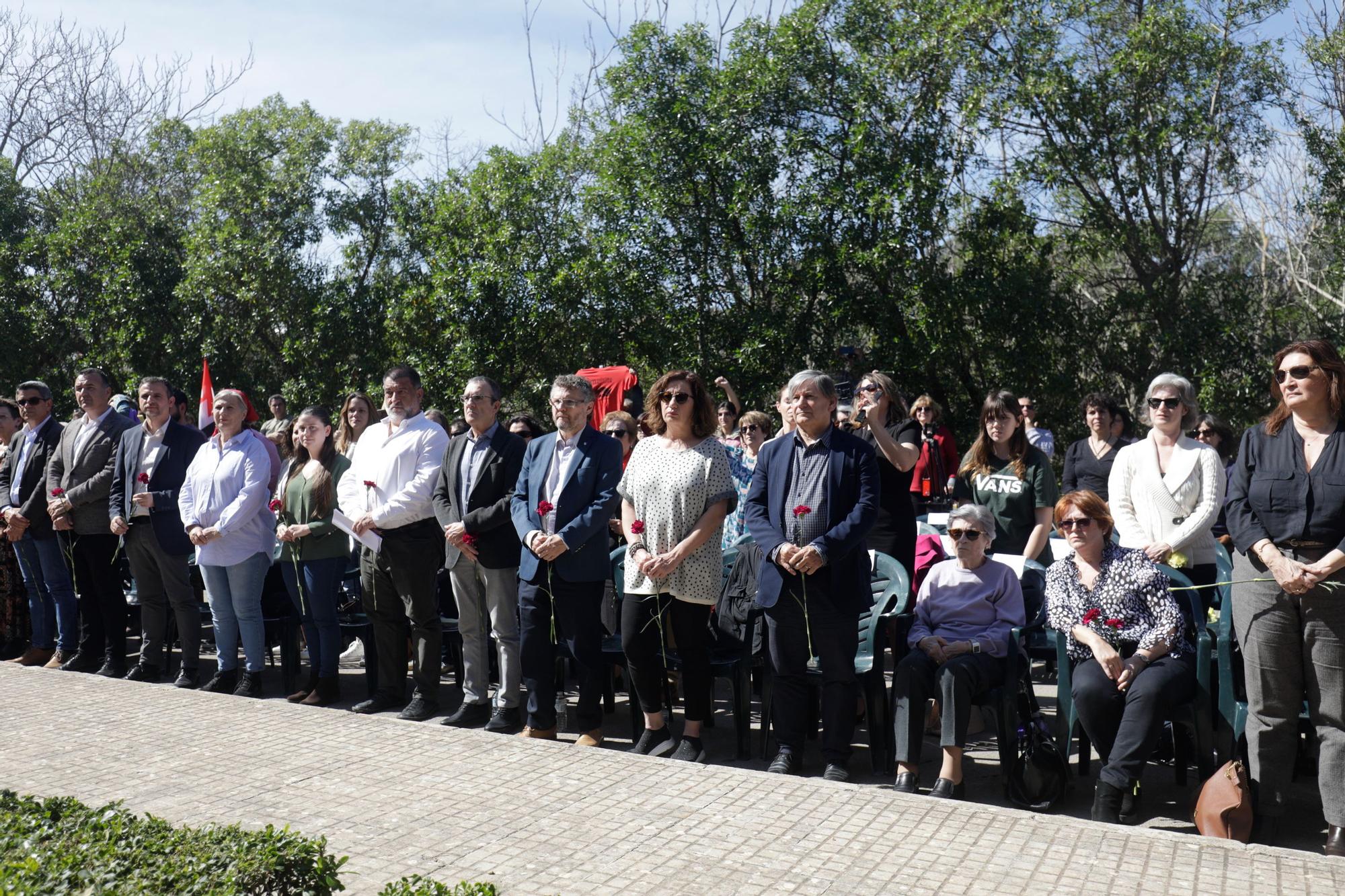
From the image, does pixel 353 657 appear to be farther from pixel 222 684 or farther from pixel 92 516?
pixel 92 516

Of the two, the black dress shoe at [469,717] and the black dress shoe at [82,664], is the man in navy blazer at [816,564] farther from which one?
the black dress shoe at [82,664]

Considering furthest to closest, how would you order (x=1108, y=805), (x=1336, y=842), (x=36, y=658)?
1. (x=36, y=658)
2. (x=1108, y=805)
3. (x=1336, y=842)

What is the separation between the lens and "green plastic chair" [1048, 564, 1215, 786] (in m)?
5.12

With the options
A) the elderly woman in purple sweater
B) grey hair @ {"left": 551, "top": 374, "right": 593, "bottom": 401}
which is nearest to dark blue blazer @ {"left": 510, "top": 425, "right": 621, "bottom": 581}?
grey hair @ {"left": 551, "top": 374, "right": 593, "bottom": 401}

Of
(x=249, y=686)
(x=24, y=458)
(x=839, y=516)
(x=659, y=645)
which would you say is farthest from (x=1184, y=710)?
(x=24, y=458)

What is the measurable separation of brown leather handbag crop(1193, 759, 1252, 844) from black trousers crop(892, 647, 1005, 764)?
3.40 ft

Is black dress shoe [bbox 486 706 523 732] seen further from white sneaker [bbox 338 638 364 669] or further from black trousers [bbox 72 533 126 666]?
black trousers [bbox 72 533 126 666]

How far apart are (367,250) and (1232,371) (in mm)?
14696

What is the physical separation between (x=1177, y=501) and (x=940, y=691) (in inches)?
70.6

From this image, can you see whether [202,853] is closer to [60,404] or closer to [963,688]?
[963,688]

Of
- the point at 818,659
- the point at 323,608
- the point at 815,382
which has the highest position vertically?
the point at 815,382

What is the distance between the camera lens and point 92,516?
27.6 ft

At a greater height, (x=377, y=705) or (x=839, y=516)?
(x=839, y=516)

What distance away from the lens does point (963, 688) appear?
534 cm
